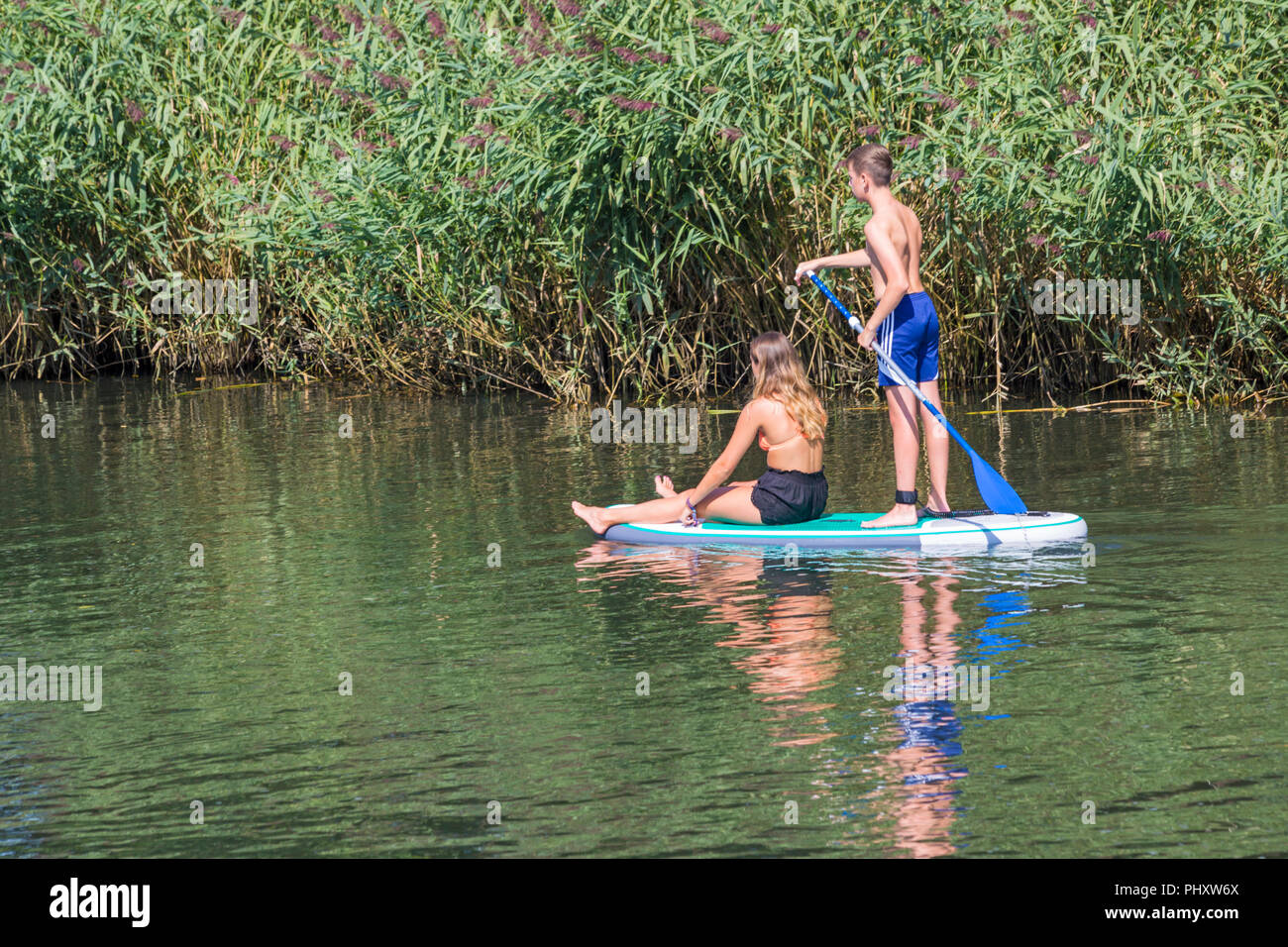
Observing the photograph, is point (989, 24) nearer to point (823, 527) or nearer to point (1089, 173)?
point (1089, 173)

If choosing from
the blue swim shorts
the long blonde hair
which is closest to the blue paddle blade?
the blue swim shorts

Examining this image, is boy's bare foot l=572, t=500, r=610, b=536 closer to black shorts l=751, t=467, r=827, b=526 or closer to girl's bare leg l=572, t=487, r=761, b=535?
girl's bare leg l=572, t=487, r=761, b=535

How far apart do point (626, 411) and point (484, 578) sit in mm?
5456

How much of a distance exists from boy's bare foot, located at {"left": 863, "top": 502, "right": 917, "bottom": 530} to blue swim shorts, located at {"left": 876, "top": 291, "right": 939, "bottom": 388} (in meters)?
0.59

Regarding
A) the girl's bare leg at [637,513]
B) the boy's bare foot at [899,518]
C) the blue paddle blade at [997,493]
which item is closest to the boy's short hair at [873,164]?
the blue paddle blade at [997,493]

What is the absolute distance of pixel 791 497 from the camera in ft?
27.0

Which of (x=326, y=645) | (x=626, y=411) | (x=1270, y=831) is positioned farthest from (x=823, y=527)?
(x=626, y=411)

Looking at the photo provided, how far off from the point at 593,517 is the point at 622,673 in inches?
101

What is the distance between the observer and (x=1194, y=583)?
704cm

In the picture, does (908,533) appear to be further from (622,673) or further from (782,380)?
(622,673)

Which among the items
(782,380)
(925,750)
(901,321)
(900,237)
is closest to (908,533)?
(782,380)

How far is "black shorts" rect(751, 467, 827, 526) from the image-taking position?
8.22 m

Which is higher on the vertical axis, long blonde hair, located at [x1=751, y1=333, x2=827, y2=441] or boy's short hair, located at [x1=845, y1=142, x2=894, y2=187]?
boy's short hair, located at [x1=845, y1=142, x2=894, y2=187]

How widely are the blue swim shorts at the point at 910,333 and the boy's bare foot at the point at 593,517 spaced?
1.45m
